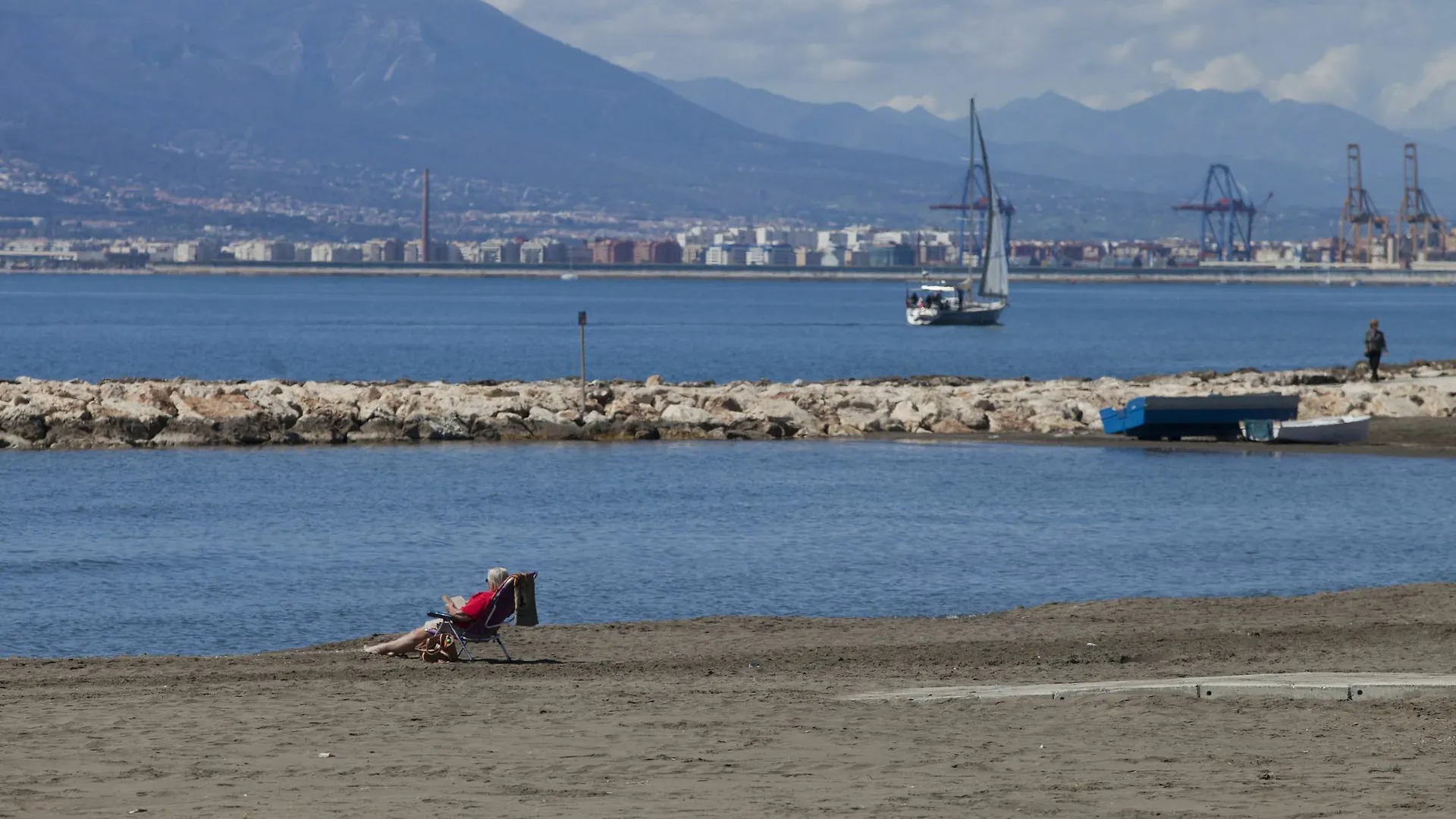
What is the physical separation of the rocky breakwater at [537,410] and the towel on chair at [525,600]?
16304 mm

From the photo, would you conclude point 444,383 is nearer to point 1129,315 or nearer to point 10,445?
point 10,445

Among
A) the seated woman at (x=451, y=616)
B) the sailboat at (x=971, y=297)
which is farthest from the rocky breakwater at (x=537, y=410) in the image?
the sailboat at (x=971, y=297)

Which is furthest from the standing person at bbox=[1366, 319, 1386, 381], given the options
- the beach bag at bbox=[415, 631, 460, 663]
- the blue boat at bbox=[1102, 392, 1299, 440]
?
the beach bag at bbox=[415, 631, 460, 663]

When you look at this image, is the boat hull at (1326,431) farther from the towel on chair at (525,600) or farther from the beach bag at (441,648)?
the beach bag at (441,648)

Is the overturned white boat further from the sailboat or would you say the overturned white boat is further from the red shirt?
the sailboat

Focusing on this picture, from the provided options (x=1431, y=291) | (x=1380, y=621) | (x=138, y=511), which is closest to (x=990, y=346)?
(x=138, y=511)

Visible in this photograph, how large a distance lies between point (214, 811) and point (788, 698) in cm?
322

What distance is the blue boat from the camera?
2669 centimetres

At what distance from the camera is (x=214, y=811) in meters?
6.18

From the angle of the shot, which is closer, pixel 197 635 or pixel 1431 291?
pixel 197 635

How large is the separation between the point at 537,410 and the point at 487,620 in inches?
696

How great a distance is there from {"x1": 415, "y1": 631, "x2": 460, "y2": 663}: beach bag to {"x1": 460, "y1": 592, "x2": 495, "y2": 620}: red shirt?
0.15 metres

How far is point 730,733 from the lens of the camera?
7.73 metres

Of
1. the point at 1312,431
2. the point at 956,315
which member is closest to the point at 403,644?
the point at 1312,431
